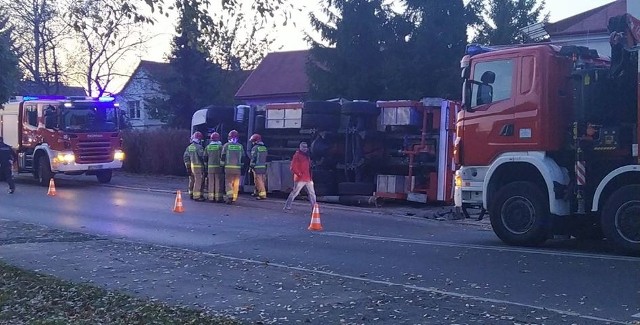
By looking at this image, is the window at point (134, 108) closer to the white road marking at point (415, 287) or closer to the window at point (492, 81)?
the window at point (492, 81)

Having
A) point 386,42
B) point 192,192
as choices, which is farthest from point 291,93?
point 192,192

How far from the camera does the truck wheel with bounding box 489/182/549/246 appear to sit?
1249 cm

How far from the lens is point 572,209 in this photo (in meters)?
12.3

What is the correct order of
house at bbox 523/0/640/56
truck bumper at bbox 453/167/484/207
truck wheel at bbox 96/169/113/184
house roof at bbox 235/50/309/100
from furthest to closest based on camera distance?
house roof at bbox 235/50/309/100
truck wheel at bbox 96/169/113/184
house at bbox 523/0/640/56
truck bumper at bbox 453/167/484/207

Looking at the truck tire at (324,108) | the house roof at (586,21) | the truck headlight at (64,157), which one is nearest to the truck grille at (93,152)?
the truck headlight at (64,157)

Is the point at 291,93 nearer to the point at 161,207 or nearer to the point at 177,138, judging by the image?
the point at 177,138

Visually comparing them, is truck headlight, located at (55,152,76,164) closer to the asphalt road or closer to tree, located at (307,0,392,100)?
the asphalt road

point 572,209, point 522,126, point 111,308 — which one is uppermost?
point 522,126

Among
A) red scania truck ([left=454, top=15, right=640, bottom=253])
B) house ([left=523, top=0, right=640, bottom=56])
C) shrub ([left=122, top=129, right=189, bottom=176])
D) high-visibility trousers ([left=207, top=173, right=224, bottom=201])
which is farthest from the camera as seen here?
shrub ([left=122, top=129, right=189, bottom=176])

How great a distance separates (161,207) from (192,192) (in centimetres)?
217

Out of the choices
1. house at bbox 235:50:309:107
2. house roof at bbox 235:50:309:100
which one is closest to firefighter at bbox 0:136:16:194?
house at bbox 235:50:309:107

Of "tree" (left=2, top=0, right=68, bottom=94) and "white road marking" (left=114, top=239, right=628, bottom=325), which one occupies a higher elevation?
"tree" (left=2, top=0, right=68, bottom=94)

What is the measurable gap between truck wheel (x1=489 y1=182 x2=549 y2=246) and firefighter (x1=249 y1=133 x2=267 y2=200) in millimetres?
9938

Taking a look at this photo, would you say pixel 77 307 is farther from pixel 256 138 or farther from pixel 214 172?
pixel 256 138
